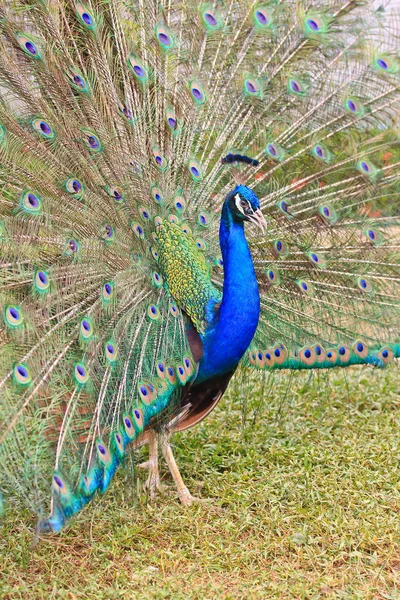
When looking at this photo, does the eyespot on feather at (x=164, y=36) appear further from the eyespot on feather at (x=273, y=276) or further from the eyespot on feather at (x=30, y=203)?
the eyespot on feather at (x=273, y=276)

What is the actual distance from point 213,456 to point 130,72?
6.59 ft

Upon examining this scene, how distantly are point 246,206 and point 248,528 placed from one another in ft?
4.67

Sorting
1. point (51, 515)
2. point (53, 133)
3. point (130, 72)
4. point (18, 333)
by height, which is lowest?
point (51, 515)

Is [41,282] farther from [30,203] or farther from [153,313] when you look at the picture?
[153,313]

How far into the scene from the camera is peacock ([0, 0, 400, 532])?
3172 millimetres

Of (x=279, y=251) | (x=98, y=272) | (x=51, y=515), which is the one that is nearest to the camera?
(x=51, y=515)

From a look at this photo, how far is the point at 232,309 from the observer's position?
11.4ft

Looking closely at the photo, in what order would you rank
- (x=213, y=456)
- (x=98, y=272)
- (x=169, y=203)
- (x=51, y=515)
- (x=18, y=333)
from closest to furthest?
(x=51, y=515) < (x=18, y=333) < (x=98, y=272) < (x=169, y=203) < (x=213, y=456)

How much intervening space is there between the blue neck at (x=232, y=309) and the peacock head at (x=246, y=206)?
55 mm

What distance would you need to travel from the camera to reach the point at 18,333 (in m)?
3.05

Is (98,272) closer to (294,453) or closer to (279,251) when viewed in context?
(279,251)

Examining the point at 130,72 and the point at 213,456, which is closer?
the point at 130,72

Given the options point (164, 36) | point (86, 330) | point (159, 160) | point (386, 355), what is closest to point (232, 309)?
point (86, 330)

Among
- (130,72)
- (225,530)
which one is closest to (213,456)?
(225,530)
